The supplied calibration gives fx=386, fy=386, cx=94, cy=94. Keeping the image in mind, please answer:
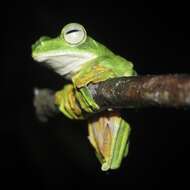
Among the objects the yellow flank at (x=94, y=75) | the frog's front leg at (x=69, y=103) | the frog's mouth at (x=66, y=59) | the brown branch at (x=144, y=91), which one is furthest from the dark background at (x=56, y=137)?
the brown branch at (x=144, y=91)

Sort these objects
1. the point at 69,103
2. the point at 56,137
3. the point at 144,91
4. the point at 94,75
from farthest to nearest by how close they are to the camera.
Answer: the point at 56,137
the point at 69,103
the point at 94,75
the point at 144,91

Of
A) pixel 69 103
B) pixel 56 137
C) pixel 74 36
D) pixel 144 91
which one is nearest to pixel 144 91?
pixel 144 91

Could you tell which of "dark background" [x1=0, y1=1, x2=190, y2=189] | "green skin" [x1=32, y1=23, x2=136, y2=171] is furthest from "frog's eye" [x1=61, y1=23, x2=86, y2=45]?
"dark background" [x1=0, y1=1, x2=190, y2=189]

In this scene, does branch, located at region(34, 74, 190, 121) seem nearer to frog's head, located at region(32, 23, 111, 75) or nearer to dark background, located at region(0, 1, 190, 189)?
frog's head, located at region(32, 23, 111, 75)

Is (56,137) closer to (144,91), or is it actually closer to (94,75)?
(94,75)

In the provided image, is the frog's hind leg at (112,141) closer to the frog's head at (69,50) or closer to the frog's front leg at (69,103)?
the frog's front leg at (69,103)

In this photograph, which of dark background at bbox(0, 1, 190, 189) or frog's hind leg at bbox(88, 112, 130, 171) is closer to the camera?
frog's hind leg at bbox(88, 112, 130, 171)
